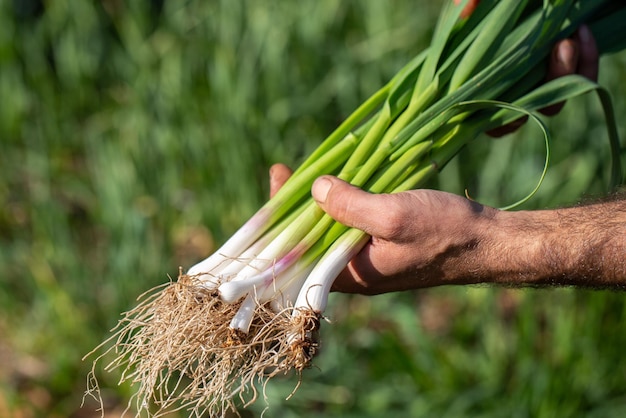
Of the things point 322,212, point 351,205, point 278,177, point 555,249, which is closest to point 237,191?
point 278,177

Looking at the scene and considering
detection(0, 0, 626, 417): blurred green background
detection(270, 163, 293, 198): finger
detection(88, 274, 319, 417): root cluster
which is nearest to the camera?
detection(88, 274, 319, 417): root cluster

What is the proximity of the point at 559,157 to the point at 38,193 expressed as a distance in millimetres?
1988

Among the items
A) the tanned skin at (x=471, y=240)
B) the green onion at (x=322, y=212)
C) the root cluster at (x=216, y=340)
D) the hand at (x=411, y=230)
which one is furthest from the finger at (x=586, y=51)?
the root cluster at (x=216, y=340)

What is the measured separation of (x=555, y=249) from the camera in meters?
1.44

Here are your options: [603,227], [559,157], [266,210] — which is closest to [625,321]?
[559,157]

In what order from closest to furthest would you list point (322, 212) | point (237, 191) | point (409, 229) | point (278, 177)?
1. point (409, 229)
2. point (322, 212)
3. point (278, 177)
4. point (237, 191)

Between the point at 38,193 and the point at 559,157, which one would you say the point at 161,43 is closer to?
the point at 38,193

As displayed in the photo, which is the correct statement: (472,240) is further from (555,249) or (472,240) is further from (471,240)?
(555,249)

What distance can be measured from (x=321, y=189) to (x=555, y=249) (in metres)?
0.46

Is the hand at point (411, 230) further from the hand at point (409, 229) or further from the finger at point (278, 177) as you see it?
the finger at point (278, 177)

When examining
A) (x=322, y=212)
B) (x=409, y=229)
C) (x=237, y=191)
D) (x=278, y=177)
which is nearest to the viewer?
(x=409, y=229)

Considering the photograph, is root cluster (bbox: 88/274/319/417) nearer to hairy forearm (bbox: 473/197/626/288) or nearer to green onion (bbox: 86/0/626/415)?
green onion (bbox: 86/0/626/415)

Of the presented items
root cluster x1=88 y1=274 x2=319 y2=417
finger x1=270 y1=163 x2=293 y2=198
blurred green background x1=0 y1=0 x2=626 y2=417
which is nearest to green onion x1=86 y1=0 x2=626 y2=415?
root cluster x1=88 y1=274 x2=319 y2=417

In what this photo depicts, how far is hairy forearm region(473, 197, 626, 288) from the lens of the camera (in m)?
1.44
